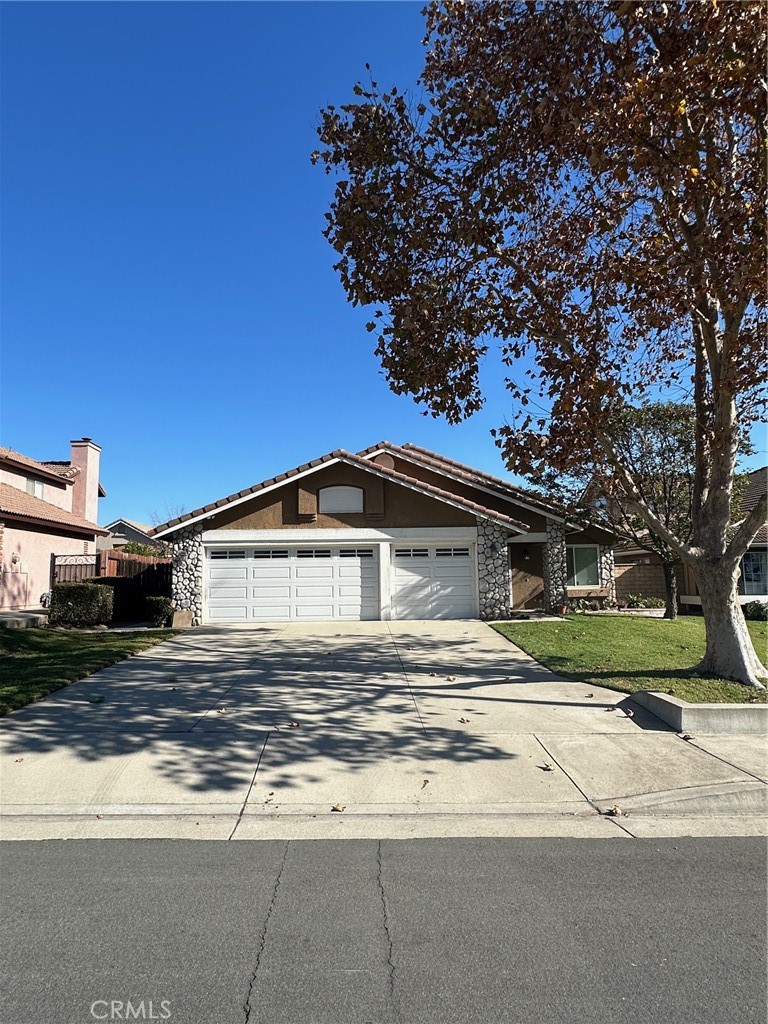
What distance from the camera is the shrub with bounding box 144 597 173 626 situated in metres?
17.5

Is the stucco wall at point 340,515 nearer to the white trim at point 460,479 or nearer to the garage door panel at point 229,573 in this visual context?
the garage door panel at point 229,573

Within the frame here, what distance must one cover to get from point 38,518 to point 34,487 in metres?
3.78

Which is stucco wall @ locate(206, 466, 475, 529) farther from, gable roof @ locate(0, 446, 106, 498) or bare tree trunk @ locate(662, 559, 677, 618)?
gable roof @ locate(0, 446, 106, 498)

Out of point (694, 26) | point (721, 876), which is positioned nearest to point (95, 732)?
point (721, 876)

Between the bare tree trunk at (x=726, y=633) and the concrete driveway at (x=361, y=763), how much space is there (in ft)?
4.87

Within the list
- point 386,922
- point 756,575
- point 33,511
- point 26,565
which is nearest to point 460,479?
point 756,575

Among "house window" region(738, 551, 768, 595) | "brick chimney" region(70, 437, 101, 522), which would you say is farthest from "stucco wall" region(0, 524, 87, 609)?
"house window" region(738, 551, 768, 595)

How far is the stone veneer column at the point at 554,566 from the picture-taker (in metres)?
19.5

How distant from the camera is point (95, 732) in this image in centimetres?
684

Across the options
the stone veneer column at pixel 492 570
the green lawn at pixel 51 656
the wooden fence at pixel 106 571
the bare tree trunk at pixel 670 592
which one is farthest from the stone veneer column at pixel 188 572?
the bare tree trunk at pixel 670 592

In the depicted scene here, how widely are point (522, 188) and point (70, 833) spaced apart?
8.40 m

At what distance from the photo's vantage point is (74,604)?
1692 centimetres

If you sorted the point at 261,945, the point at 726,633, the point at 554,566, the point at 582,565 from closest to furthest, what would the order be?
1. the point at 261,945
2. the point at 726,633
3. the point at 554,566
4. the point at 582,565

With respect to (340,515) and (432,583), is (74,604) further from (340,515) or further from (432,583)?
(432,583)
